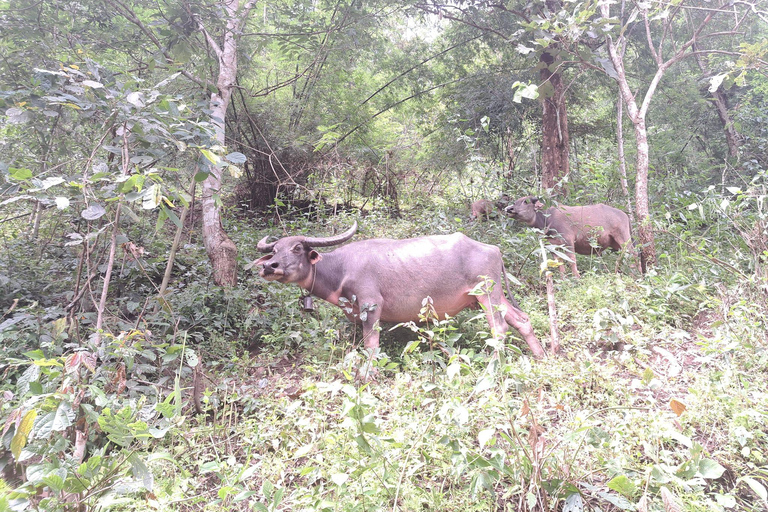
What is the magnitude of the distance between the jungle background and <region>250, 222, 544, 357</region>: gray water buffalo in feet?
1.06

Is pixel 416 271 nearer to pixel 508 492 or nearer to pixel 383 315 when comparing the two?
pixel 383 315

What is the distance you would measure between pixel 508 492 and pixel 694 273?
402cm

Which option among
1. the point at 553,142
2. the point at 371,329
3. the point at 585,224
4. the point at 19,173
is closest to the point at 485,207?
the point at 553,142

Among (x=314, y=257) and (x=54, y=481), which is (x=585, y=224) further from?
(x=54, y=481)

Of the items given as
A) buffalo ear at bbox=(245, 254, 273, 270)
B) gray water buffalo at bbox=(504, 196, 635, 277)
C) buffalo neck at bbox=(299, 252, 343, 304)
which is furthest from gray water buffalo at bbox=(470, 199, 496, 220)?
buffalo ear at bbox=(245, 254, 273, 270)

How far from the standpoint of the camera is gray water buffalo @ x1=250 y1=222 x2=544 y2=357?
397cm

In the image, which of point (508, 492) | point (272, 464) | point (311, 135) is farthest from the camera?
point (311, 135)

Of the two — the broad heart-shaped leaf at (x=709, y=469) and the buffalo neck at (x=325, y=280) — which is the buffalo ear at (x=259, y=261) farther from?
the broad heart-shaped leaf at (x=709, y=469)

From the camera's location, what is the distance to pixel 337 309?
4.60m

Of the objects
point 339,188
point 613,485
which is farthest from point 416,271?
point 339,188

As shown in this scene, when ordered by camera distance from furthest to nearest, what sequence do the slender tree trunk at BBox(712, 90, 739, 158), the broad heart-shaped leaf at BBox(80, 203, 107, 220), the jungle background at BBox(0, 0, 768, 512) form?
the slender tree trunk at BBox(712, 90, 739, 158) < the broad heart-shaped leaf at BBox(80, 203, 107, 220) < the jungle background at BBox(0, 0, 768, 512)

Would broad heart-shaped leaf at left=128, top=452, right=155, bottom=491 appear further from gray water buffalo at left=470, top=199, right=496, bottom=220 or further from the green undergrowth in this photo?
gray water buffalo at left=470, top=199, right=496, bottom=220

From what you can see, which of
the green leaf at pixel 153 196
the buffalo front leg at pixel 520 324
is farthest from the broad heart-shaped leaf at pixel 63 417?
the buffalo front leg at pixel 520 324

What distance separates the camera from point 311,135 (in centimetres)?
802
